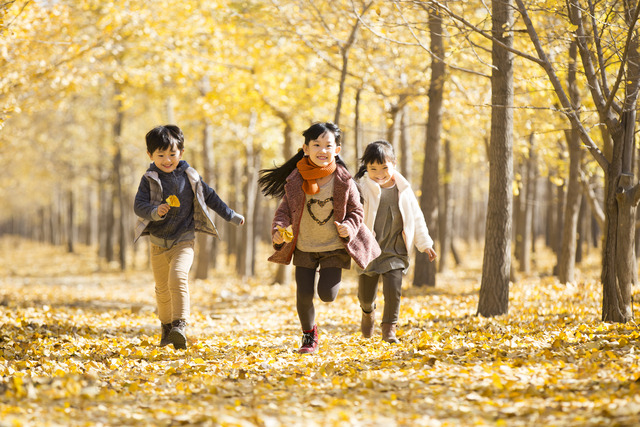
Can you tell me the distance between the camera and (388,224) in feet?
18.3

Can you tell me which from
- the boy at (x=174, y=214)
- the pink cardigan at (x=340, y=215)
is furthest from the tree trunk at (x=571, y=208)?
the boy at (x=174, y=214)

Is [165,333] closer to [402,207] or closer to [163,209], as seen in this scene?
[163,209]

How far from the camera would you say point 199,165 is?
23.8m

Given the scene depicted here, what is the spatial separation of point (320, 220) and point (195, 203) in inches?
50.8

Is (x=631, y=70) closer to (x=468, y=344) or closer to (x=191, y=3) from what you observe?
(x=468, y=344)

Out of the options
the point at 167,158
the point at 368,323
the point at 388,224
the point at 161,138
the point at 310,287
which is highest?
the point at 161,138

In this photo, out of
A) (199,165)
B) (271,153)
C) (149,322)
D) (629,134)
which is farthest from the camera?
(199,165)

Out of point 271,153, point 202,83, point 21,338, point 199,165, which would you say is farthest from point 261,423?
point 199,165

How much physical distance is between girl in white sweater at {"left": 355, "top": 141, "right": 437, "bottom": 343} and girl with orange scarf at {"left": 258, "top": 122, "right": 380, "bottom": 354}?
353 mm

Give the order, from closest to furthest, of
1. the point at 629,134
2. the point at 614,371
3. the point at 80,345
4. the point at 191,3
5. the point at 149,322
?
the point at 614,371
the point at 629,134
the point at 80,345
the point at 149,322
the point at 191,3

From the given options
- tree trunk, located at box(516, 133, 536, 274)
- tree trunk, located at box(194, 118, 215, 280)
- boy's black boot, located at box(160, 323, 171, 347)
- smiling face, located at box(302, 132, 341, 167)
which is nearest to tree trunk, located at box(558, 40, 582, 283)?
tree trunk, located at box(516, 133, 536, 274)

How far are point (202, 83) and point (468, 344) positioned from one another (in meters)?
11.5

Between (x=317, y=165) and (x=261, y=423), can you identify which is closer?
(x=261, y=423)

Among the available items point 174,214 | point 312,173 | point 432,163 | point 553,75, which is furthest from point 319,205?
point 432,163
